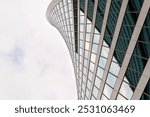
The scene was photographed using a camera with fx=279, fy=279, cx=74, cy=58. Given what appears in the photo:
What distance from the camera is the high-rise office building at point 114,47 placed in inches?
788

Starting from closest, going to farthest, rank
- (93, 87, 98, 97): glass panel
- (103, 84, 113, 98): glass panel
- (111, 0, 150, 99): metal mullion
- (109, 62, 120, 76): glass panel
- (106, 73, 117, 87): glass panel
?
1. (111, 0, 150, 99): metal mullion
2. (109, 62, 120, 76): glass panel
3. (106, 73, 117, 87): glass panel
4. (103, 84, 113, 98): glass panel
5. (93, 87, 98, 97): glass panel

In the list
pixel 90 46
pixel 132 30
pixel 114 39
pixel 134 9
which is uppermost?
pixel 134 9

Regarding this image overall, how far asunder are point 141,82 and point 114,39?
6714mm

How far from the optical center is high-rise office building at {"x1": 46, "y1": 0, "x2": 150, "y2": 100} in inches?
788

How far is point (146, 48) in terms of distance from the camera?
19.5 meters

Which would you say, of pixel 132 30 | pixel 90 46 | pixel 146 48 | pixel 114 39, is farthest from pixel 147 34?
pixel 90 46

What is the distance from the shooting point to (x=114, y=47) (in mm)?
26016

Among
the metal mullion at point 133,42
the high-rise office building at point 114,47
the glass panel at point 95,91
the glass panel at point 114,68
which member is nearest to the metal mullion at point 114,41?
the high-rise office building at point 114,47

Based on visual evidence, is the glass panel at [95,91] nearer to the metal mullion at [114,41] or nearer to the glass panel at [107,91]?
the metal mullion at [114,41]

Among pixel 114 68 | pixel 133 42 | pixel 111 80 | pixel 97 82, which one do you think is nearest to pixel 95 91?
pixel 97 82

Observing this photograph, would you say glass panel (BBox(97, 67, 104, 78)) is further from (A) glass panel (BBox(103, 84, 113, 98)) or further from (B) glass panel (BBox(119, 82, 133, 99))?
(B) glass panel (BBox(119, 82, 133, 99))

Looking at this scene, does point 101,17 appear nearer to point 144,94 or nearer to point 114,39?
point 114,39

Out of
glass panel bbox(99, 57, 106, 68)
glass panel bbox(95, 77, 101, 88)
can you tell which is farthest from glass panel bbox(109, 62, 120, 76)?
glass panel bbox(95, 77, 101, 88)

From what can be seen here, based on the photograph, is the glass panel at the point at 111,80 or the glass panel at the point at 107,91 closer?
the glass panel at the point at 111,80
